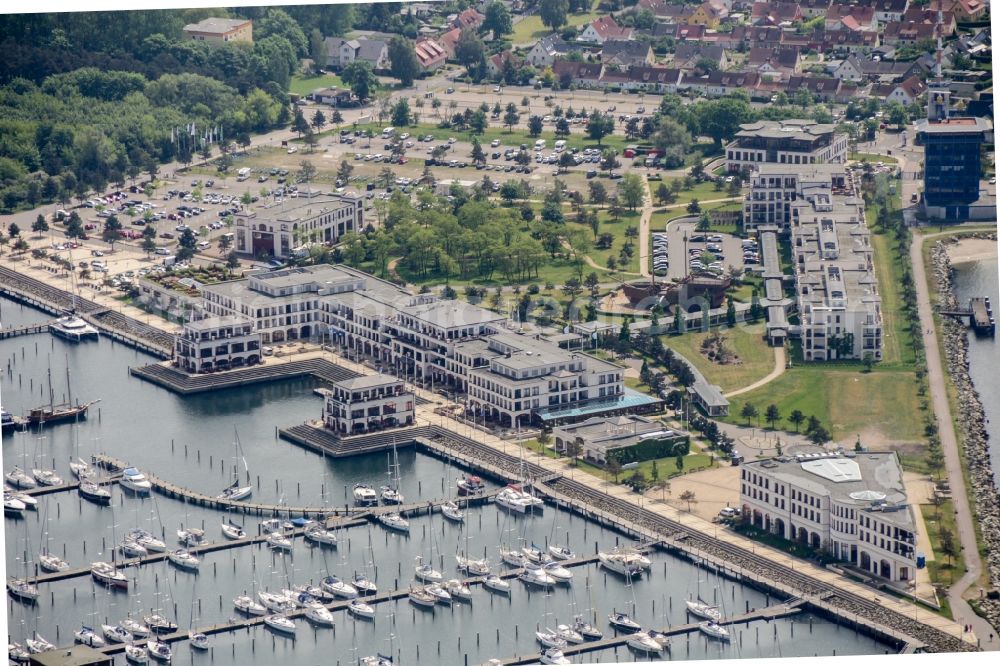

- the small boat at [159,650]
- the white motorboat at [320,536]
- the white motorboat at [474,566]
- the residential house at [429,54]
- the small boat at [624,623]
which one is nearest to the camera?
the small boat at [159,650]

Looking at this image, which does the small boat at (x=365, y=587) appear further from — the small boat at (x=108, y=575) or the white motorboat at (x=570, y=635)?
the small boat at (x=108, y=575)

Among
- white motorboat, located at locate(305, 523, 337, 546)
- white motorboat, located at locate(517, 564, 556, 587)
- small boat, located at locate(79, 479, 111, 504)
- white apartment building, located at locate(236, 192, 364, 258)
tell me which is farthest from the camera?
white apartment building, located at locate(236, 192, 364, 258)

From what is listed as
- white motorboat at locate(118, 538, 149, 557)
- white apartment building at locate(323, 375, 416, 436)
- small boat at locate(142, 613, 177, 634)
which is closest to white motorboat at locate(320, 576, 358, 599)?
small boat at locate(142, 613, 177, 634)

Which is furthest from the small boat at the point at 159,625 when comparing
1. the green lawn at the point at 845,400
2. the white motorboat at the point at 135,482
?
the green lawn at the point at 845,400

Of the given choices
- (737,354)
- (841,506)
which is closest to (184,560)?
(841,506)

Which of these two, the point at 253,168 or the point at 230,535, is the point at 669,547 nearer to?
the point at 230,535

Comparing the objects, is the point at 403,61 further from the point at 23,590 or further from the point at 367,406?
the point at 23,590

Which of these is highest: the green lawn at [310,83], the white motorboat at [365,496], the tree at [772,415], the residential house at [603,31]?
the residential house at [603,31]

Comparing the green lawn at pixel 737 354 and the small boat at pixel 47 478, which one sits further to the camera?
the green lawn at pixel 737 354

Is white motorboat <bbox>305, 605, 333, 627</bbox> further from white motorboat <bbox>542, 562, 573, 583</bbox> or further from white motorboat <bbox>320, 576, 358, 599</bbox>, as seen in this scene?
white motorboat <bbox>542, 562, 573, 583</bbox>
